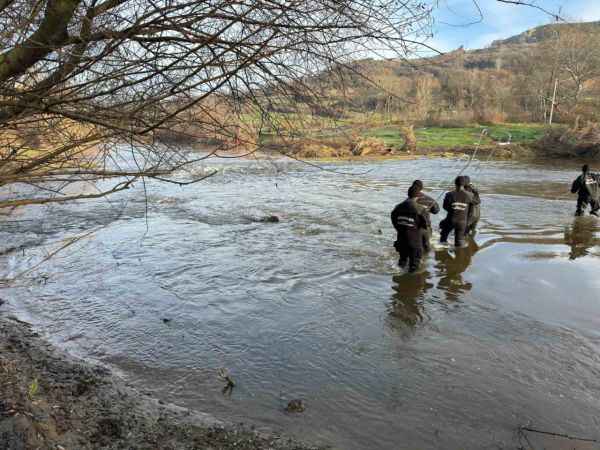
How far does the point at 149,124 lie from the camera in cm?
301

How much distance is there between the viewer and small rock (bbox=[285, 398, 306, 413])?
4.82 metres

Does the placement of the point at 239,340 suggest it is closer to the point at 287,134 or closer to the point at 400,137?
the point at 287,134

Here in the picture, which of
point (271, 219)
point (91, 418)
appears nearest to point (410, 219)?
point (91, 418)

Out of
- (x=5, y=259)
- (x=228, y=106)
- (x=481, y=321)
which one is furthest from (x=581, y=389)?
(x=5, y=259)

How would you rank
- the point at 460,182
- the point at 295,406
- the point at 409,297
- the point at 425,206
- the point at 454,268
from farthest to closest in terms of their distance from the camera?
1. the point at 460,182
2. the point at 454,268
3. the point at 425,206
4. the point at 409,297
5. the point at 295,406

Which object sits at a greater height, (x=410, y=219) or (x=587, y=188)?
(x=587, y=188)

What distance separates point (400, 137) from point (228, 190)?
86.9 ft

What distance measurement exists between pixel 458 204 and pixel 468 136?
35.7 m

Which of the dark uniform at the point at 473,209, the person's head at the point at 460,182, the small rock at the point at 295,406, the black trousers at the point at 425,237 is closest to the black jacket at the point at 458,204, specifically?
the person's head at the point at 460,182

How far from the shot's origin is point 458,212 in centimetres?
1059

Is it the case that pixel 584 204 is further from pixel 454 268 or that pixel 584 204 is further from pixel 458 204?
pixel 454 268

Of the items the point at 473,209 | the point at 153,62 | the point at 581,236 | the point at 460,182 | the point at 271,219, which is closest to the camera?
the point at 153,62

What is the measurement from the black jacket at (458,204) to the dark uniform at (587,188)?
524 cm

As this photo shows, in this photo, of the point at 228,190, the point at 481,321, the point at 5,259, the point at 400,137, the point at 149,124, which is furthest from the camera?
the point at 400,137
